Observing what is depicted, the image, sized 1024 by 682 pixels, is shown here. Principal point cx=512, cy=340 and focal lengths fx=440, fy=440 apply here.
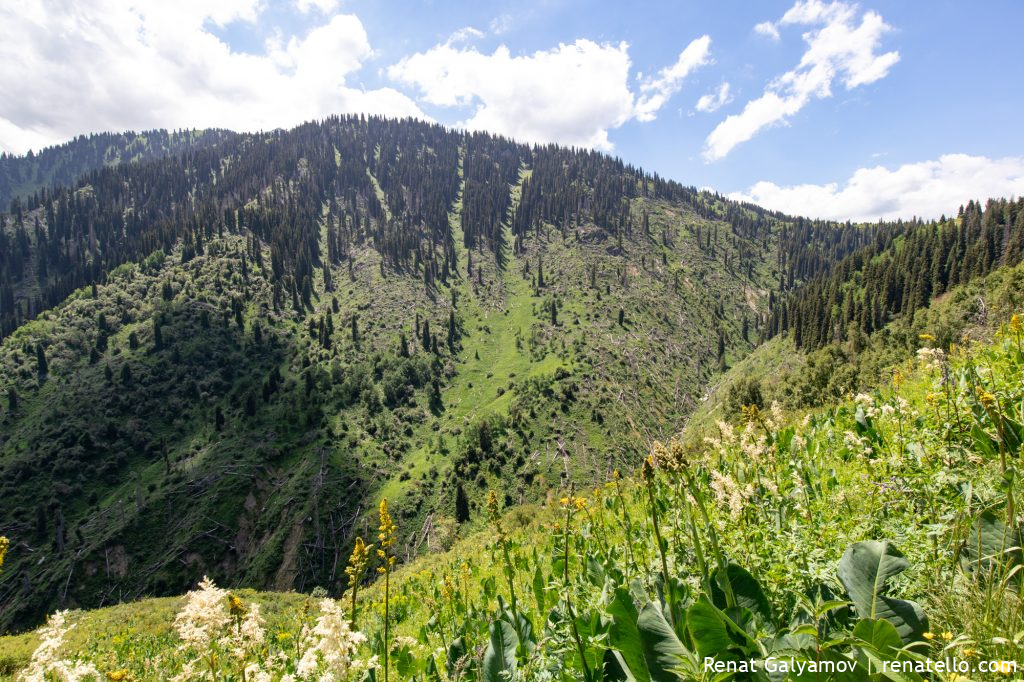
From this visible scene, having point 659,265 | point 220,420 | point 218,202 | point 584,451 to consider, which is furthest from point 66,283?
point 659,265

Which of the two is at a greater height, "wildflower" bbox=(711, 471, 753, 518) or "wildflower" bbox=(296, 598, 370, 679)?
"wildflower" bbox=(711, 471, 753, 518)

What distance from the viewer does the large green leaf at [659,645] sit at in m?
2.08

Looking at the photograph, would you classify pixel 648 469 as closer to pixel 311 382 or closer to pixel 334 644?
pixel 334 644

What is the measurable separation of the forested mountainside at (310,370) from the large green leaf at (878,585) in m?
55.1

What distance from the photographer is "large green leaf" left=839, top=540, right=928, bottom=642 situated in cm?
192

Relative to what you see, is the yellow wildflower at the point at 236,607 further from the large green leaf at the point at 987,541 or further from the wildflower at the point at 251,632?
the large green leaf at the point at 987,541

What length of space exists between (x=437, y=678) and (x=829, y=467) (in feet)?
18.9

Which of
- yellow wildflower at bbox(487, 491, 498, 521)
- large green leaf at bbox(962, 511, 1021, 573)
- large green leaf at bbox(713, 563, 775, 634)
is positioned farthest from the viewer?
yellow wildflower at bbox(487, 491, 498, 521)

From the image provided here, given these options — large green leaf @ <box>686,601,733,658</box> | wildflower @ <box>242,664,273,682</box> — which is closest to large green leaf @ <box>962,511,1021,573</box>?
large green leaf @ <box>686,601,733,658</box>

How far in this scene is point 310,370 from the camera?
10844 centimetres

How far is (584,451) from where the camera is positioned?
79375mm

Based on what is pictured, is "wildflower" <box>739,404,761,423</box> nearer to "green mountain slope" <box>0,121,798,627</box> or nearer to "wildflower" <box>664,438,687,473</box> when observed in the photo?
"wildflower" <box>664,438,687,473</box>

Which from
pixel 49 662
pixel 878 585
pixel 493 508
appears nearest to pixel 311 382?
pixel 49 662

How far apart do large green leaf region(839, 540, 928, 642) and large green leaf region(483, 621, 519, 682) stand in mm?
2004
